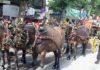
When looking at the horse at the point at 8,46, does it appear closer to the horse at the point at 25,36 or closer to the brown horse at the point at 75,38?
the horse at the point at 25,36

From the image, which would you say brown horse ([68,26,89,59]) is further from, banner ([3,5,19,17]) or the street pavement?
banner ([3,5,19,17])

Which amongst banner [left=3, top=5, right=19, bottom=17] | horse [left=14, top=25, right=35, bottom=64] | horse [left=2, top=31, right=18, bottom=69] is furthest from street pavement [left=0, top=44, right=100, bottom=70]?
banner [left=3, top=5, right=19, bottom=17]

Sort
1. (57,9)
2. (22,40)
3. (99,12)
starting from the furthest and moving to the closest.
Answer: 1. (99,12)
2. (57,9)
3. (22,40)

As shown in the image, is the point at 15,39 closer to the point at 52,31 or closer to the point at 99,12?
the point at 52,31

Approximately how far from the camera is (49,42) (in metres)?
11.7

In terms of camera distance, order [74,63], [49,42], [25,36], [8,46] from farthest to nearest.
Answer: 1. [74,63]
2. [49,42]
3. [8,46]
4. [25,36]

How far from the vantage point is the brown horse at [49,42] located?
11148mm

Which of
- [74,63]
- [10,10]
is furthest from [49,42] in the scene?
[10,10]

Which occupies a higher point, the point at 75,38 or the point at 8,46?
the point at 8,46

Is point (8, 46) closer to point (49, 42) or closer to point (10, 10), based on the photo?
point (49, 42)

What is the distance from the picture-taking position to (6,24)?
11.9 m

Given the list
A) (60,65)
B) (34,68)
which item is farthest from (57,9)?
(34,68)

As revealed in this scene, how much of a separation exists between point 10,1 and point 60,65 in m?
14.4

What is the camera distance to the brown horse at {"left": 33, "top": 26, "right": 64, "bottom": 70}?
11.1 m
